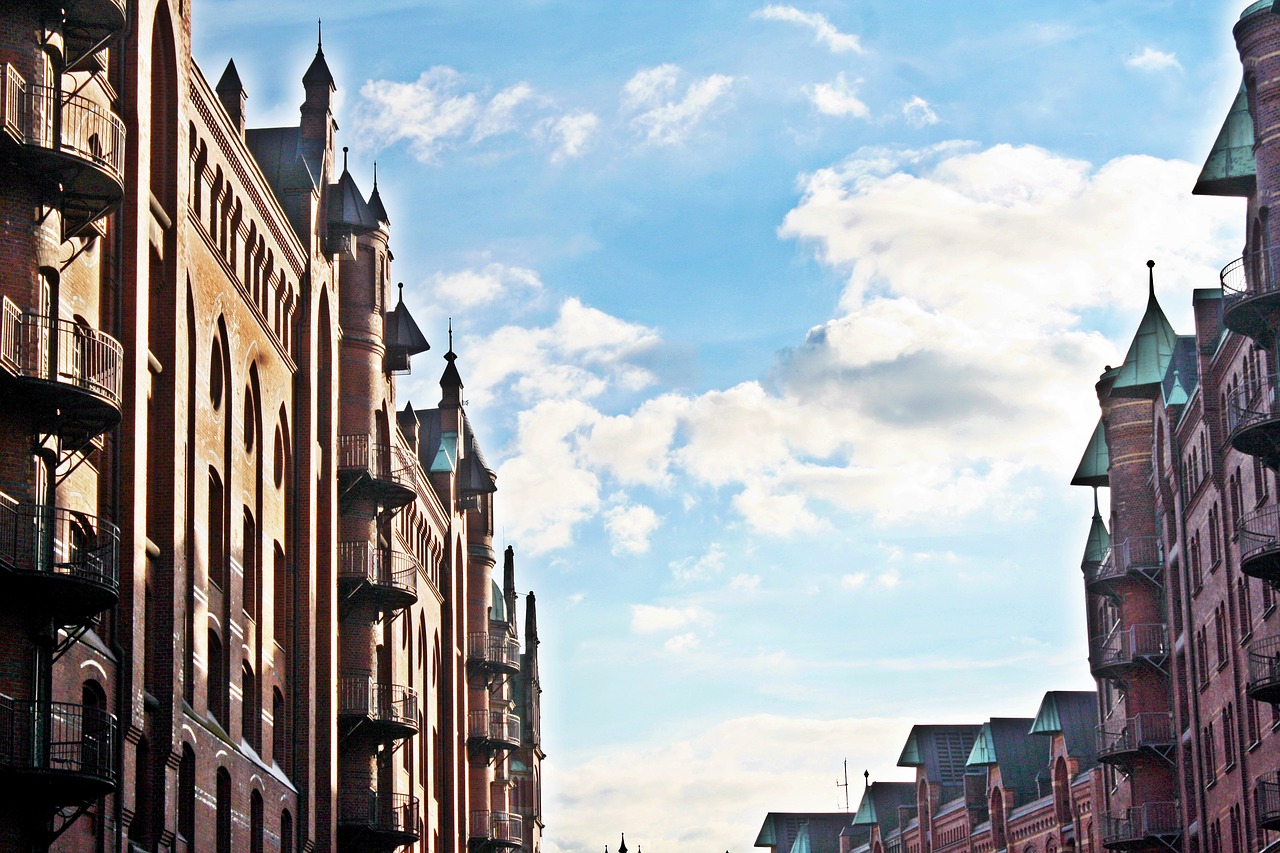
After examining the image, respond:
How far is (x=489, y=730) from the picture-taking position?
8162 cm

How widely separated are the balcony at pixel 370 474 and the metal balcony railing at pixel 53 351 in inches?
840

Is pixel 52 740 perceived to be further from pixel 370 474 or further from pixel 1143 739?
pixel 1143 739

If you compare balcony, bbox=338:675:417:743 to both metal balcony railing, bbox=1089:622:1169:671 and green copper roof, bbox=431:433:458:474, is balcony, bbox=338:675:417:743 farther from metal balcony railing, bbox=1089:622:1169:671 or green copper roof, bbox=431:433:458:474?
metal balcony railing, bbox=1089:622:1169:671

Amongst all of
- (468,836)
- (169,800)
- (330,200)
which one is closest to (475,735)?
(468,836)

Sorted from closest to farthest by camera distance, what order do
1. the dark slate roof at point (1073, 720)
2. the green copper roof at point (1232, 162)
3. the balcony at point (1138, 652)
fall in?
the green copper roof at point (1232, 162)
the balcony at point (1138, 652)
the dark slate roof at point (1073, 720)

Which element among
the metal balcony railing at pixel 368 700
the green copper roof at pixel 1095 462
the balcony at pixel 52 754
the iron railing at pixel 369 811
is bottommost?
the balcony at pixel 52 754

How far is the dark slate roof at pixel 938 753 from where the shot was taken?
11444 cm

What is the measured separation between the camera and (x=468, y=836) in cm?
7769

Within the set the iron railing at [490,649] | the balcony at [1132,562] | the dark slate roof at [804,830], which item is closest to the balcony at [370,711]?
the iron railing at [490,649]

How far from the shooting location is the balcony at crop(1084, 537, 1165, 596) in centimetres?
6662

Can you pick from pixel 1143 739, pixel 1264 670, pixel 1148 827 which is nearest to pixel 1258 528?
pixel 1264 670

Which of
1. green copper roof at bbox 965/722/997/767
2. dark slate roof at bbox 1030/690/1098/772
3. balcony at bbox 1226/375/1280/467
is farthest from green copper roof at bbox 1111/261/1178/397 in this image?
green copper roof at bbox 965/722/997/767

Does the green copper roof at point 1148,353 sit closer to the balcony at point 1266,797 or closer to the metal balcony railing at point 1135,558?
the metal balcony railing at point 1135,558

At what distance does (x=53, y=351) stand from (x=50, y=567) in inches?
125
